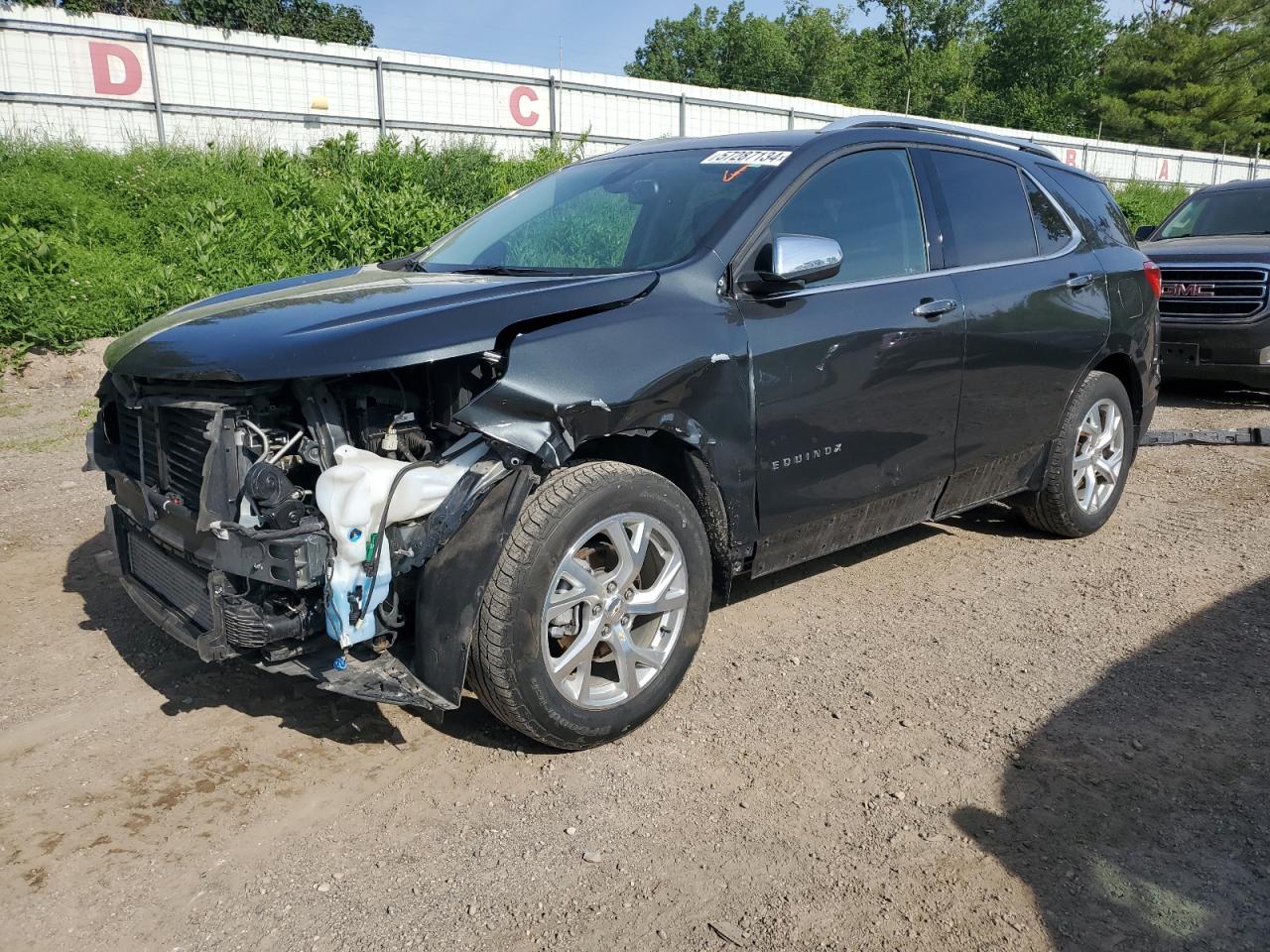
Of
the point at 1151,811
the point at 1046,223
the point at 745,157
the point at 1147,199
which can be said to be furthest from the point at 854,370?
the point at 1147,199

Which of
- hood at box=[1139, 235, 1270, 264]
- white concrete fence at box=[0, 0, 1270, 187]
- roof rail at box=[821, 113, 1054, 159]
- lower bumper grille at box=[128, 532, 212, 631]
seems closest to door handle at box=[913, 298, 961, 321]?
roof rail at box=[821, 113, 1054, 159]

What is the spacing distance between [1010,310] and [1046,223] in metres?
0.76

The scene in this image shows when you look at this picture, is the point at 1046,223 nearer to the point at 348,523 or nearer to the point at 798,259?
the point at 798,259

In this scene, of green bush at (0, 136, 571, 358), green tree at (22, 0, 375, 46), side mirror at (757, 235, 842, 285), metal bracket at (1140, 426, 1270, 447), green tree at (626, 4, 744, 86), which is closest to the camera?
side mirror at (757, 235, 842, 285)

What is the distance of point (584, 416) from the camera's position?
3.09 m

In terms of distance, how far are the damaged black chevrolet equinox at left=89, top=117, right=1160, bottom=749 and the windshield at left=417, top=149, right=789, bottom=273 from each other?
18 millimetres

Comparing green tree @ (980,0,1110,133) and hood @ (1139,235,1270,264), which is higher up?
green tree @ (980,0,1110,133)

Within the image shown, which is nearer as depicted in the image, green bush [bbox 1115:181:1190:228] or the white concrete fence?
the white concrete fence

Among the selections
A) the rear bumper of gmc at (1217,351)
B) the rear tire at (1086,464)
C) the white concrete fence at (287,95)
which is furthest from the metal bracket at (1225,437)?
the white concrete fence at (287,95)

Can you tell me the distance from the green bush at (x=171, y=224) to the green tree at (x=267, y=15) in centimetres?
2209

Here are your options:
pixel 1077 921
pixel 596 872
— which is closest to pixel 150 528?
pixel 596 872

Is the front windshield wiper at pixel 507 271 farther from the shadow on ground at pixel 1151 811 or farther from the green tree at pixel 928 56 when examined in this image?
the green tree at pixel 928 56

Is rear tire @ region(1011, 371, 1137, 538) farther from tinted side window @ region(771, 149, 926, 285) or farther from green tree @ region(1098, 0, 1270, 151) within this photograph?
green tree @ region(1098, 0, 1270, 151)

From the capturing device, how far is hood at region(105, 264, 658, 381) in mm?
2854
